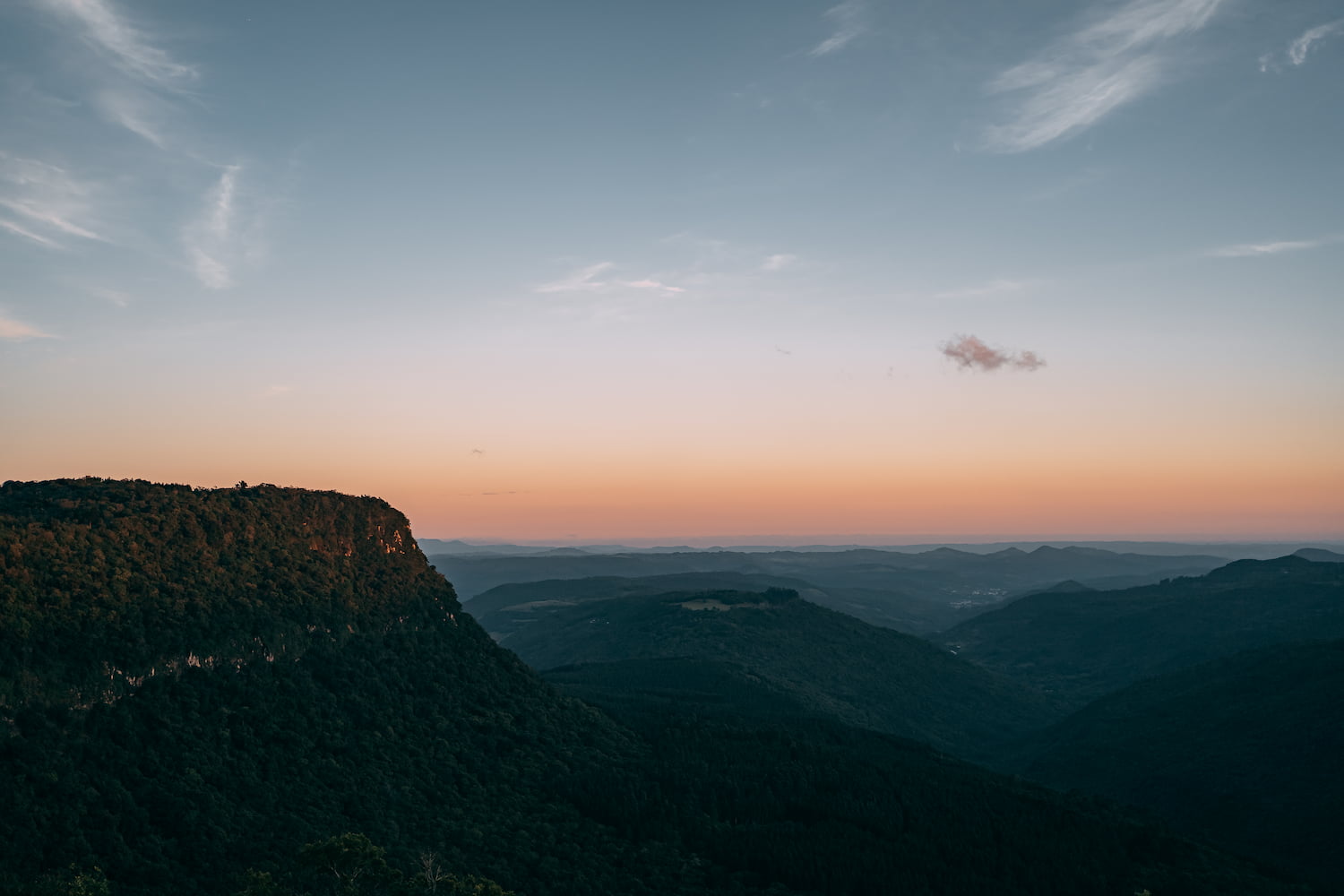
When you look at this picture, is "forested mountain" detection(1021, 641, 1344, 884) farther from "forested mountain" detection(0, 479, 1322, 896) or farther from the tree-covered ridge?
the tree-covered ridge

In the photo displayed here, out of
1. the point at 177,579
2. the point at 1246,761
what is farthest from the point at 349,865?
the point at 1246,761

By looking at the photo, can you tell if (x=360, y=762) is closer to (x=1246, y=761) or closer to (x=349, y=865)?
(x=349, y=865)

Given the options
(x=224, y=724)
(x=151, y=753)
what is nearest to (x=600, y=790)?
(x=224, y=724)

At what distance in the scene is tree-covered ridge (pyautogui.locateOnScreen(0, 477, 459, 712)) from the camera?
77.9 metres

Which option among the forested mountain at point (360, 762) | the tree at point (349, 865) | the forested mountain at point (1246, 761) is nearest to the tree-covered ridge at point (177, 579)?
the forested mountain at point (360, 762)

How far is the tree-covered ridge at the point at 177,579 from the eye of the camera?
7794 cm

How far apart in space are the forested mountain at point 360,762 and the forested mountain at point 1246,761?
75.2ft

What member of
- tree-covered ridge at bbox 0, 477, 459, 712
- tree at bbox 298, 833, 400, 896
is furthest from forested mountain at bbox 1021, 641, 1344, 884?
tree-covered ridge at bbox 0, 477, 459, 712

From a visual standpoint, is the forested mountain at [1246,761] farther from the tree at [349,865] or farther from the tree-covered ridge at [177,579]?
the tree-covered ridge at [177,579]

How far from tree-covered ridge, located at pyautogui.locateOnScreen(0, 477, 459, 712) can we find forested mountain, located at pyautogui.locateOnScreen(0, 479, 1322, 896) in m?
0.31

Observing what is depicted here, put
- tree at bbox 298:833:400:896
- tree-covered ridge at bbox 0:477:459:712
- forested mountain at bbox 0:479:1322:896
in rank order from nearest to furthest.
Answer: tree at bbox 298:833:400:896 < forested mountain at bbox 0:479:1322:896 < tree-covered ridge at bbox 0:477:459:712

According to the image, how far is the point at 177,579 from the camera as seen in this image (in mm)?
96875

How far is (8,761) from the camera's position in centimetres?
6781

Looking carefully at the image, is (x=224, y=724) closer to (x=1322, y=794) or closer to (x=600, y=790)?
(x=600, y=790)
